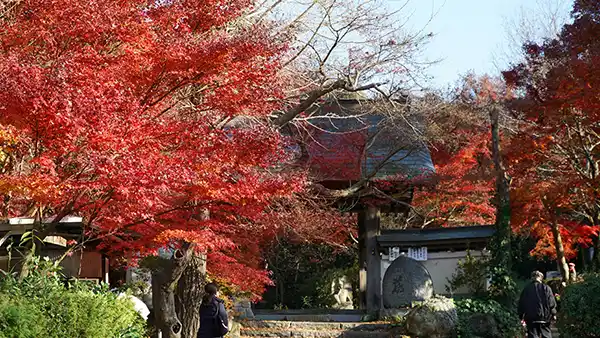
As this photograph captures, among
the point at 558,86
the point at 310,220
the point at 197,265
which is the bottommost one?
the point at 197,265

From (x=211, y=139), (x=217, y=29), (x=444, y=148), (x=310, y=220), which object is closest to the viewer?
(x=211, y=139)

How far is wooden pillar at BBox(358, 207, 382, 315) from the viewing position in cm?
2109

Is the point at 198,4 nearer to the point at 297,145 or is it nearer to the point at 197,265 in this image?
the point at 197,265

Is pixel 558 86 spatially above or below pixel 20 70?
above

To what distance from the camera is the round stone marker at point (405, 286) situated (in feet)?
65.6

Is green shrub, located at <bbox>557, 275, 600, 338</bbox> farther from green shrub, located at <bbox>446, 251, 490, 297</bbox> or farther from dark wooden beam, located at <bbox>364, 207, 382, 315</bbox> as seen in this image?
dark wooden beam, located at <bbox>364, 207, 382, 315</bbox>

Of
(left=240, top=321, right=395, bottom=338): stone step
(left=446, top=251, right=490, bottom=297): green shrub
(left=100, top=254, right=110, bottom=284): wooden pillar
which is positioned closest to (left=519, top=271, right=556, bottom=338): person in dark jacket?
(left=240, top=321, right=395, bottom=338): stone step

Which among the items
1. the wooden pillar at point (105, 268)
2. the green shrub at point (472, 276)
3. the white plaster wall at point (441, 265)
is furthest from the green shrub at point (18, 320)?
the white plaster wall at point (441, 265)

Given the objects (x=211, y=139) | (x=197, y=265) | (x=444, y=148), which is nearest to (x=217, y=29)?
(x=211, y=139)

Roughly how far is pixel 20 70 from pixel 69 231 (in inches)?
307

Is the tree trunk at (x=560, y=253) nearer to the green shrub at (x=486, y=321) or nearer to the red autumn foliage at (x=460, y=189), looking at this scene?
the red autumn foliage at (x=460, y=189)

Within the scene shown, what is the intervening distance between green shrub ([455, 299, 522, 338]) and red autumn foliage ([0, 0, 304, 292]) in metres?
5.19

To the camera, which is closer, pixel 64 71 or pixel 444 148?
pixel 64 71

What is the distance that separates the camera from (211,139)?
11.1 metres
